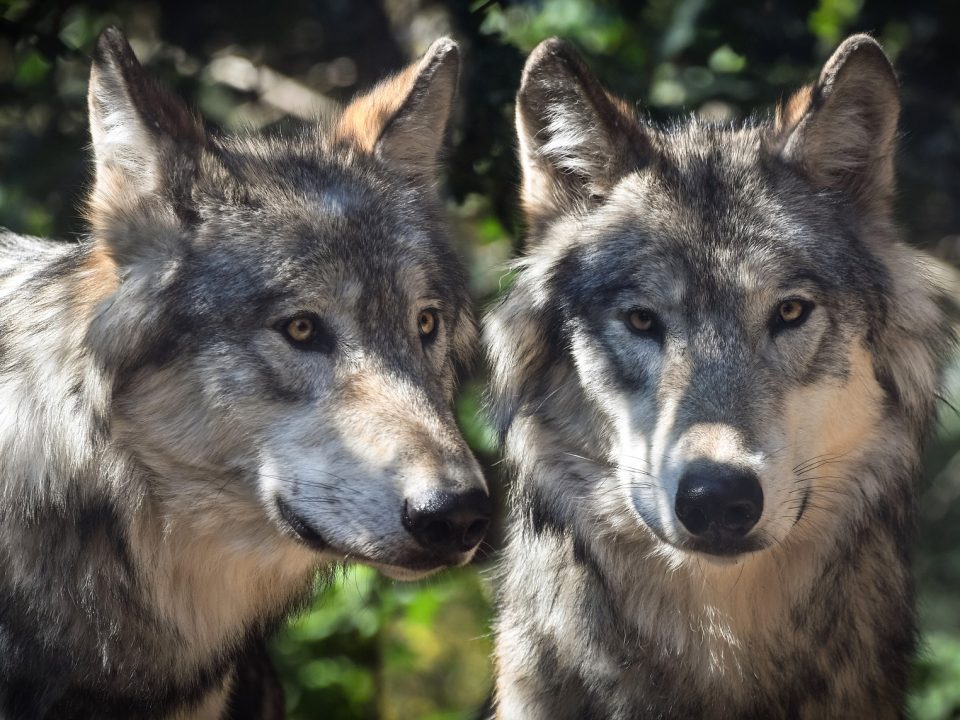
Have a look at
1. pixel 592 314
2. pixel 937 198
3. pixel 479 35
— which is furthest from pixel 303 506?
pixel 937 198

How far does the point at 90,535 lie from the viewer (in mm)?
3375

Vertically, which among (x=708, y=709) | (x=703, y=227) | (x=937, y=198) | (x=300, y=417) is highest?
A: (x=703, y=227)

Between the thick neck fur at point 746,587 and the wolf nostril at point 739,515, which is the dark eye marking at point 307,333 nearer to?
the thick neck fur at point 746,587

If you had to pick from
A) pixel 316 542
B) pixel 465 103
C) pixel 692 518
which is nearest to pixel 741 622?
pixel 692 518

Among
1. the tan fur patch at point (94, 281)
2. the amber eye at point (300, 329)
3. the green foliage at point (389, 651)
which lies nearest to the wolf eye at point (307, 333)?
the amber eye at point (300, 329)

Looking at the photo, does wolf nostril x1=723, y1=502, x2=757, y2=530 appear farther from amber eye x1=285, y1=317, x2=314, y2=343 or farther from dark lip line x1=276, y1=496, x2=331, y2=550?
amber eye x1=285, y1=317, x2=314, y2=343

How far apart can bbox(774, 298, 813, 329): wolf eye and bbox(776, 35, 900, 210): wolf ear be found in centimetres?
50

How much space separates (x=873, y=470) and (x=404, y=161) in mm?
1842

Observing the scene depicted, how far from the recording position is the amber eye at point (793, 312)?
3.42 metres

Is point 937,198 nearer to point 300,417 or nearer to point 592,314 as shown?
point 592,314

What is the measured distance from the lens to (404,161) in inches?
159

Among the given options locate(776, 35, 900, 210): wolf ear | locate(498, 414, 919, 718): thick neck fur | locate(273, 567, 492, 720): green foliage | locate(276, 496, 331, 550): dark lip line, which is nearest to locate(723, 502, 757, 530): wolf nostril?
locate(498, 414, 919, 718): thick neck fur

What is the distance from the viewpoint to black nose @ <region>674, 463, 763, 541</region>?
3027mm

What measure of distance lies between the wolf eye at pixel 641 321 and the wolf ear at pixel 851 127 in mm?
720
